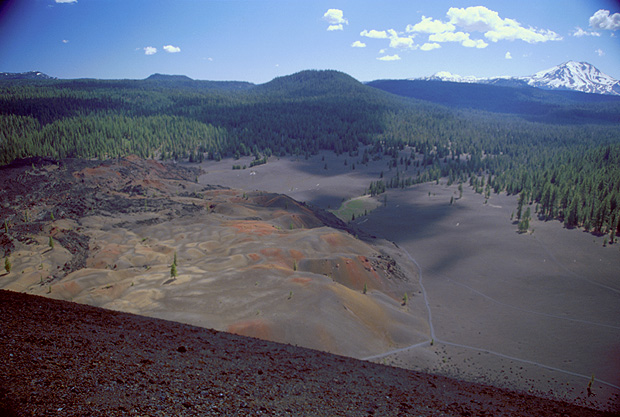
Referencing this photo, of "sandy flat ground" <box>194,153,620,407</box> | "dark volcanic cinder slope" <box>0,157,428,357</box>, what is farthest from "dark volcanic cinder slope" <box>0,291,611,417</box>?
"sandy flat ground" <box>194,153,620,407</box>

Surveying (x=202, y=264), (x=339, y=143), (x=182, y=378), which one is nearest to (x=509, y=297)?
(x=202, y=264)

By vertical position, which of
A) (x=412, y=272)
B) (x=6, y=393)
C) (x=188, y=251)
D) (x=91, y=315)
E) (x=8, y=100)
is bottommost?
(x=412, y=272)

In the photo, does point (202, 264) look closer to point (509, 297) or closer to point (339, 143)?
point (509, 297)

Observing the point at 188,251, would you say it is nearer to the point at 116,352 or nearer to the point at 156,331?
the point at 156,331

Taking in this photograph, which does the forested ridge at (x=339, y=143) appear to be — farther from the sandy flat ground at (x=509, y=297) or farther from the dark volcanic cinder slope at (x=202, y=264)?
the dark volcanic cinder slope at (x=202, y=264)

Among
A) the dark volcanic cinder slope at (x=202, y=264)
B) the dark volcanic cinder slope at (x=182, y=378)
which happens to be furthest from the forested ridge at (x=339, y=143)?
the dark volcanic cinder slope at (x=182, y=378)

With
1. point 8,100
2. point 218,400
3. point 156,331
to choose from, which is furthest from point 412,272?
point 8,100

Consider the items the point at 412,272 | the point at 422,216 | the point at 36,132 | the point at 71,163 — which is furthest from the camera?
the point at 36,132
